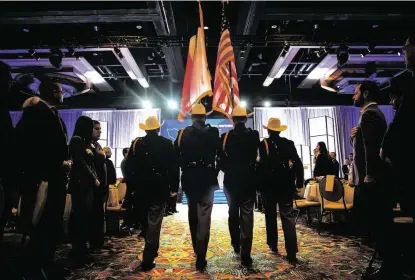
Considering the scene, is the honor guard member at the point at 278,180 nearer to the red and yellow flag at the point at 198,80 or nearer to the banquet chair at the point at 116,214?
the red and yellow flag at the point at 198,80

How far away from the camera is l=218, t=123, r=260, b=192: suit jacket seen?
12.3 feet

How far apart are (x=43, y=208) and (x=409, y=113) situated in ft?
10.3

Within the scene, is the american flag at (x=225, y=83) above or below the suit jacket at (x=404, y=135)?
above

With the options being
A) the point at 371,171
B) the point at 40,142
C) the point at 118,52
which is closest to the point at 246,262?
the point at 371,171

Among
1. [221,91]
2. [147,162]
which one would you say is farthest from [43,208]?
[221,91]

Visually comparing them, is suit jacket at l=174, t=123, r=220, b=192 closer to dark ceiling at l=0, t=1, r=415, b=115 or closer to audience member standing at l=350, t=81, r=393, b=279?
audience member standing at l=350, t=81, r=393, b=279

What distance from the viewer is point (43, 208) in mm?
2494

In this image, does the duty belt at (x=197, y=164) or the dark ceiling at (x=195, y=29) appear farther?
the dark ceiling at (x=195, y=29)

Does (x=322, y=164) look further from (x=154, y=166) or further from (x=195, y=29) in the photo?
(x=195, y=29)

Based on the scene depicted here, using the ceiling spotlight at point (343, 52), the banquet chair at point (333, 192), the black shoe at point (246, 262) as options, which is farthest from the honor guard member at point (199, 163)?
the ceiling spotlight at point (343, 52)

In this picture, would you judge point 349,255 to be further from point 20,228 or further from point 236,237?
point 20,228

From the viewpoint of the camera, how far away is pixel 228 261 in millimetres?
3744

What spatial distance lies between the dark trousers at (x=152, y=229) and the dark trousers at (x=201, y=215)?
1.47ft

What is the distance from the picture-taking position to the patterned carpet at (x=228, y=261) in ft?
10.5
